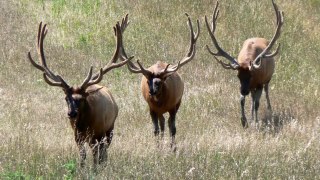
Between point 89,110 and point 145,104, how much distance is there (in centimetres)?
425

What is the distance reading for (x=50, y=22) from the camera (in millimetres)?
17734

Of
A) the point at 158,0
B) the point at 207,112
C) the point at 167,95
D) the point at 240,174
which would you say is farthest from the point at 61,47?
the point at 240,174

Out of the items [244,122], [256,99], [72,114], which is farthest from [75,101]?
[256,99]

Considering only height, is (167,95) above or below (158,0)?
below

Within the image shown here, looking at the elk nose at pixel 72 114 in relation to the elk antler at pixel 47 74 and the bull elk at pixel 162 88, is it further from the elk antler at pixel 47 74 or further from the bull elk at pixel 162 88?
the bull elk at pixel 162 88

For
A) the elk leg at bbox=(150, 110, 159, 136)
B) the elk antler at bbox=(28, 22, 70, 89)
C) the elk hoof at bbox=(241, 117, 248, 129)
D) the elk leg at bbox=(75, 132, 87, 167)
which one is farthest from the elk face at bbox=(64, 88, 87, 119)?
the elk hoof at bbox=(241, 117, 248, 129)

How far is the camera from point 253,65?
11664 mm

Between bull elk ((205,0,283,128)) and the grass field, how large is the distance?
1.55 ft

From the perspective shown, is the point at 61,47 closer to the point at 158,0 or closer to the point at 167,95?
the point at 158,0

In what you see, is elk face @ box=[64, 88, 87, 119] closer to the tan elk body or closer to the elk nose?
the elk nose

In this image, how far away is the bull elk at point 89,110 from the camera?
7699 mm

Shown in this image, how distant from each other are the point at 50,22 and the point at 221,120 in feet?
25.2

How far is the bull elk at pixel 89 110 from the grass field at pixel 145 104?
0.23m

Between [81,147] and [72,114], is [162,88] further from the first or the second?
[72,114]
